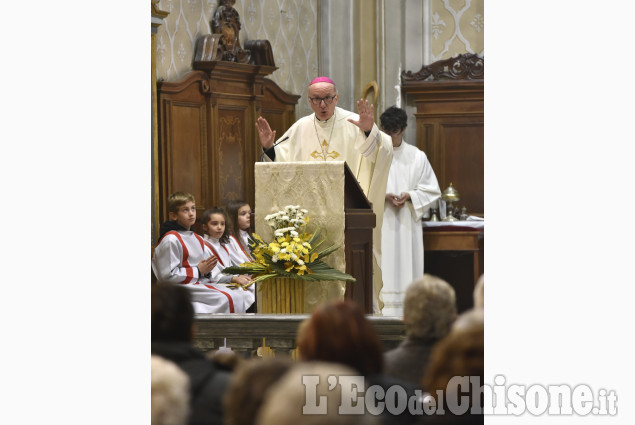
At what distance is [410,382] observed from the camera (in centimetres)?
264

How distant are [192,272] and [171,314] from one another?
3598 mm

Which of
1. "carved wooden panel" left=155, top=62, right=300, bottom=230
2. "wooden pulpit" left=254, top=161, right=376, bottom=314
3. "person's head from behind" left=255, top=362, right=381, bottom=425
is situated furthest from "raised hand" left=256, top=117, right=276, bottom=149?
"person's head from behind" left=255, top=362, right=381, bottom=425

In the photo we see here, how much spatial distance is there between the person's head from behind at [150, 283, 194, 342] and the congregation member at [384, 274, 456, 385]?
574 mm

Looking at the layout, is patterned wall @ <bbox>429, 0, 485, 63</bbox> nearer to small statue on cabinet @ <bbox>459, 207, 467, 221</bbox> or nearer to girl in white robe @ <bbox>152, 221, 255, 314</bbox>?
small statue on cabinet @ <bbox>459, 207, 467, 221</bbox>

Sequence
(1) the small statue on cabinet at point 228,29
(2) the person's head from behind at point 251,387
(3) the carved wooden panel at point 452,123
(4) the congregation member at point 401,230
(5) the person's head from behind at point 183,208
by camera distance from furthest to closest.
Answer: (3) the carved wooden panel at point 452,123, (4) the congregation member at point 401,230, (1) the small statue on cabinet at point 228,29, (5) the person's head from behind at point 183,208, (2) the person's head from behind at point 251,387

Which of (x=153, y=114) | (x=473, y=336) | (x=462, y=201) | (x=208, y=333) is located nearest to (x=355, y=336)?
(x=473, y=336)

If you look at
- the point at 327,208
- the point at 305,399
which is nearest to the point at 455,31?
the point at 327,208

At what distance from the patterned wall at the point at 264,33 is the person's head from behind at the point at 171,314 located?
206 inches

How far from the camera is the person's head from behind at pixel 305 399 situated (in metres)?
1.77

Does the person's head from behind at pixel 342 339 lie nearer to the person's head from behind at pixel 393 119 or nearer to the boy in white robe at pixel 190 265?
the boy in white robe at pixel 190 265

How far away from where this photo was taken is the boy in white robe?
605cm

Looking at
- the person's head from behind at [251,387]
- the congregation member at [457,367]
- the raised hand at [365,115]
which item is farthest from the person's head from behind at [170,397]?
the raised hand at [365,115]

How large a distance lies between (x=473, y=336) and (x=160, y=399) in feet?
2.45

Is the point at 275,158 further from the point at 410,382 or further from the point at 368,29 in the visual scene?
the point at 368,29
